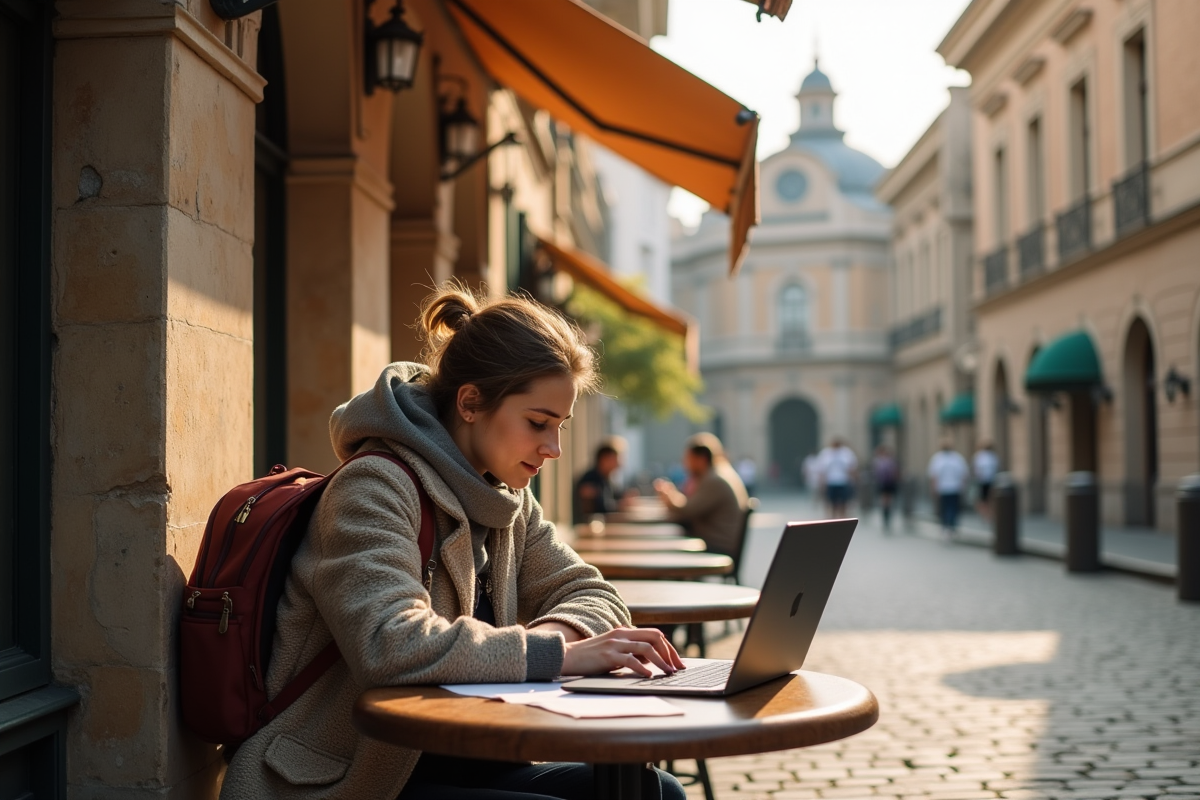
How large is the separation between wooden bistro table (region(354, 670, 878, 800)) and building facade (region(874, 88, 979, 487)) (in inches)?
1175

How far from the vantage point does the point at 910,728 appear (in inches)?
241

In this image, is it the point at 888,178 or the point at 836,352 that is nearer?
the point at 888,178

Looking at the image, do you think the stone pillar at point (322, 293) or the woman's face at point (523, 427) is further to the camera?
the stone pillar at point (322, 293)

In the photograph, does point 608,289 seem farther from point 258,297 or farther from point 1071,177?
point 1071,177

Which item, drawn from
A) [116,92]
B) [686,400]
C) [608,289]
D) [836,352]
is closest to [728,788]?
[116,92]

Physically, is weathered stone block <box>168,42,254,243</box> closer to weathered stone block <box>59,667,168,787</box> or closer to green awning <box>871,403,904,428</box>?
weathered stone block <box>59,667,168,787</box>

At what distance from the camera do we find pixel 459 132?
336 inches

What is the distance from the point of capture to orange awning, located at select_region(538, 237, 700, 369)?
1381 cm

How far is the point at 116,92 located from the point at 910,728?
4.54 metres

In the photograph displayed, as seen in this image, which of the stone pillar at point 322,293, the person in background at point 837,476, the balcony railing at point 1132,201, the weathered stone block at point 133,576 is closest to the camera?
the weathered stone block at point 133,576

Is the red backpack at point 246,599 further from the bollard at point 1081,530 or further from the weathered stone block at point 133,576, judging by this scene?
the bollard at point 1081,530

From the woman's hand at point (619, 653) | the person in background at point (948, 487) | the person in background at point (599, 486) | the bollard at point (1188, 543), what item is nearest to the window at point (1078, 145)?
the person in background at point (948, 487)

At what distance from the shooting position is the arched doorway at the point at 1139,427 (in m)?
20.5

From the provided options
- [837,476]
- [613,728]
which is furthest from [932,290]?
[613,728]
